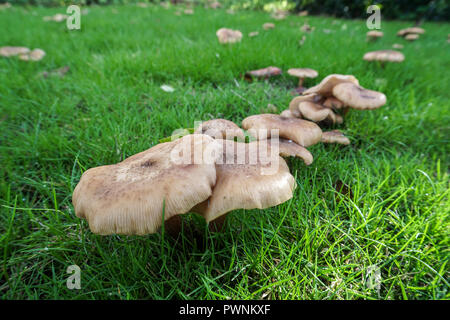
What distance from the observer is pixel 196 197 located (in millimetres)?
1006

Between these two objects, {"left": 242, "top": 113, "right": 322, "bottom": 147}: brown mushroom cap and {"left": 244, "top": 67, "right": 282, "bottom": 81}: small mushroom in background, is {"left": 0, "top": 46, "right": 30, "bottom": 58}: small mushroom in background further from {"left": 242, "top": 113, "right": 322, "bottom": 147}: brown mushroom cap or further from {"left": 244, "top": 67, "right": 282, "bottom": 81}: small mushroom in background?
{"left": 242, "top": 113, "right": 322, "bottom": 147}: brown mushroom cap

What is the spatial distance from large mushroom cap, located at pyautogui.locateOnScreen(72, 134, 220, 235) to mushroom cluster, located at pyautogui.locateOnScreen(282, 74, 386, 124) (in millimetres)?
1187

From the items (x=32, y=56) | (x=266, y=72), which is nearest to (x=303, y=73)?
(x=266, y=72)

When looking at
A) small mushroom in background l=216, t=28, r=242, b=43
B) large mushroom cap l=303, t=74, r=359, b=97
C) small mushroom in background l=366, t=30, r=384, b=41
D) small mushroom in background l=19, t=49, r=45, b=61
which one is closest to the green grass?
small mushroom in background l=19, t=49, r=45, b=61

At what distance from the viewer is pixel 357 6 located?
12211 mm

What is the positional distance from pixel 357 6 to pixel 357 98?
43.8ft

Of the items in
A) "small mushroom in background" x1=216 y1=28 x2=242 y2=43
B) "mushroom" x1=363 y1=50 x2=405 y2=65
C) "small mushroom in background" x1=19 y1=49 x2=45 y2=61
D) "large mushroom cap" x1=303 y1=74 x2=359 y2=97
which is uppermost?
"small mushroom in background" x1=216 y1=28 x2=242 y2=43

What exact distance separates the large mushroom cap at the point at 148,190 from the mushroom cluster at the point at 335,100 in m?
1.19

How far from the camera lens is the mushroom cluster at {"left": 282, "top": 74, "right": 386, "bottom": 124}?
80.4 inches
